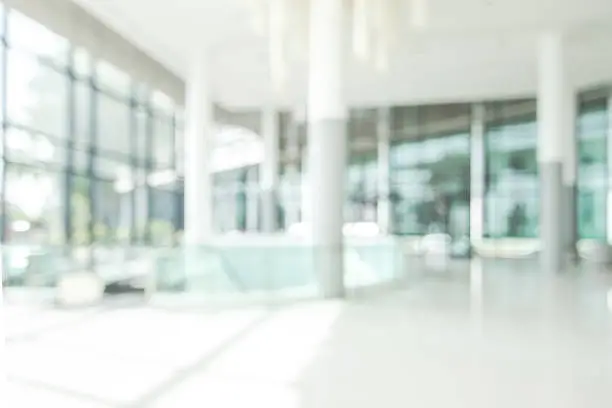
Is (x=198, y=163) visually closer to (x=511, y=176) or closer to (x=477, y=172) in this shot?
(x=477, y=172)

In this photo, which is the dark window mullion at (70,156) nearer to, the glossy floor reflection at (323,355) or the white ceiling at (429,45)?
the white ceiling at (429,45)

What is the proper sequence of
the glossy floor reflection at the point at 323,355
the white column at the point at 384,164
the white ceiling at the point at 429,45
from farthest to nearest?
the white column at the point at 384,164 → the white ceiling at the point at 429,45 → the glossy floor reflection at the point at 323,355

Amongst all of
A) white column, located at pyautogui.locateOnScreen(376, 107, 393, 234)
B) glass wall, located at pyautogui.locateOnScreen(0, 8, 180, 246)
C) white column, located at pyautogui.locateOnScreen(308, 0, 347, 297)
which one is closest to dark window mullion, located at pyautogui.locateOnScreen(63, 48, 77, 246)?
glass wall, located at pyautogui.locateOnScreen(0, 8, 180, 246)

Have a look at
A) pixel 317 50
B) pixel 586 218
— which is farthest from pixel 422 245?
pixel 317 50

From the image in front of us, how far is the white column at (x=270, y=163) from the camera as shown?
74.5 ft

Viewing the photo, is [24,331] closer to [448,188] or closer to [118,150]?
[118,150]

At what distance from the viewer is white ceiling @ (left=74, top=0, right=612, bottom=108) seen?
1215 centimetres

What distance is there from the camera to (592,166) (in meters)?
20.6

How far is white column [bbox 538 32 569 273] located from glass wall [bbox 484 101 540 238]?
7347mm

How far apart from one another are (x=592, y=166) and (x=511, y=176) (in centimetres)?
281

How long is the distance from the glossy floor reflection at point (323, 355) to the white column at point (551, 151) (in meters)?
5.09

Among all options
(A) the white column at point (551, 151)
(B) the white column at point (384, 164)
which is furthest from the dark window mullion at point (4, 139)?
(B) the white column at point (384, 164)

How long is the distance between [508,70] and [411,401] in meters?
14.9

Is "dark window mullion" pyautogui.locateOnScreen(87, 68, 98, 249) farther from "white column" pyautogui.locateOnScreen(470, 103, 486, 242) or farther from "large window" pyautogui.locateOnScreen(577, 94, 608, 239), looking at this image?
"large window" pyautogui.locateOnScreen(577, 94, 608, 239)
